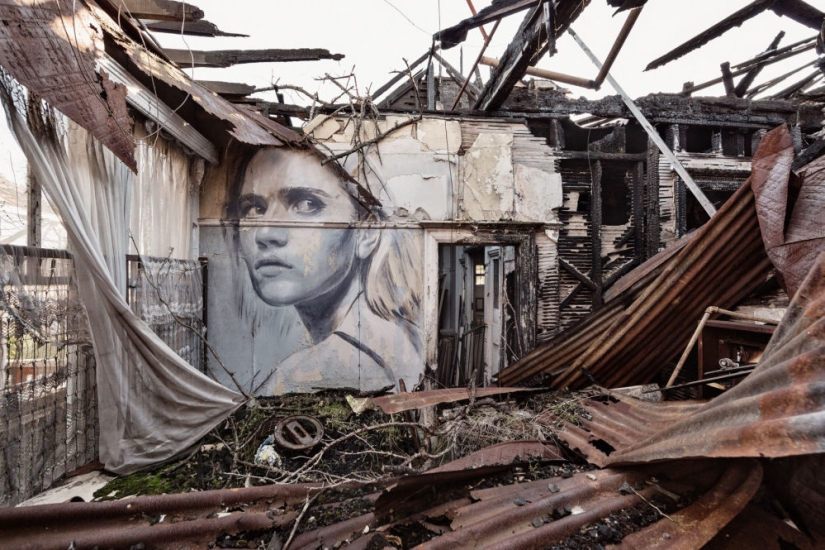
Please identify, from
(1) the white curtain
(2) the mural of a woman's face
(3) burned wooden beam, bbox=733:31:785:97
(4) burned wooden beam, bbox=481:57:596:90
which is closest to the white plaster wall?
(2) the mural of a woman's face

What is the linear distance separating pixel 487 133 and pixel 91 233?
16.0 ft

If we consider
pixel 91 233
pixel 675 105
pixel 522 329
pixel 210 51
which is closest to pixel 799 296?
pixel 522 329

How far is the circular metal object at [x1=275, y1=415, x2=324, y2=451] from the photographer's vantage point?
11.8ft

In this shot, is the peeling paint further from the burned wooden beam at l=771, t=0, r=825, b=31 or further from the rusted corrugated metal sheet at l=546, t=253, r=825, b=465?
the rusted corrugated metal sheet at l=546, t=253, r=825, b=465

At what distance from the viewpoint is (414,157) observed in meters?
5.43

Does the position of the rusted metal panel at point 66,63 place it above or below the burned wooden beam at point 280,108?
below

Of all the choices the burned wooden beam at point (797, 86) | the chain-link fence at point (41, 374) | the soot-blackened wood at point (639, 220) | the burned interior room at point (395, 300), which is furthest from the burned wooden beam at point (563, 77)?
the chain-link fence at point (41, 374)

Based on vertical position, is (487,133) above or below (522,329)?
above

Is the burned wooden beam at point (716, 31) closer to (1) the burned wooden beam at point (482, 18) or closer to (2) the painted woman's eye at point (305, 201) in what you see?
(1) the burned wooden beam at point (482, 18)

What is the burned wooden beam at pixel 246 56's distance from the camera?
4477 millimetres

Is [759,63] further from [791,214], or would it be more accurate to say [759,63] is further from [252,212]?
[252,212]

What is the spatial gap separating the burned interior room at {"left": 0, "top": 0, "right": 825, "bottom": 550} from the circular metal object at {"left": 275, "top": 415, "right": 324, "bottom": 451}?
0.11ft

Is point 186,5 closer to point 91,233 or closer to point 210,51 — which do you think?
point 210,51

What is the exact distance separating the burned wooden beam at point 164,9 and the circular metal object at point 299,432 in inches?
157
